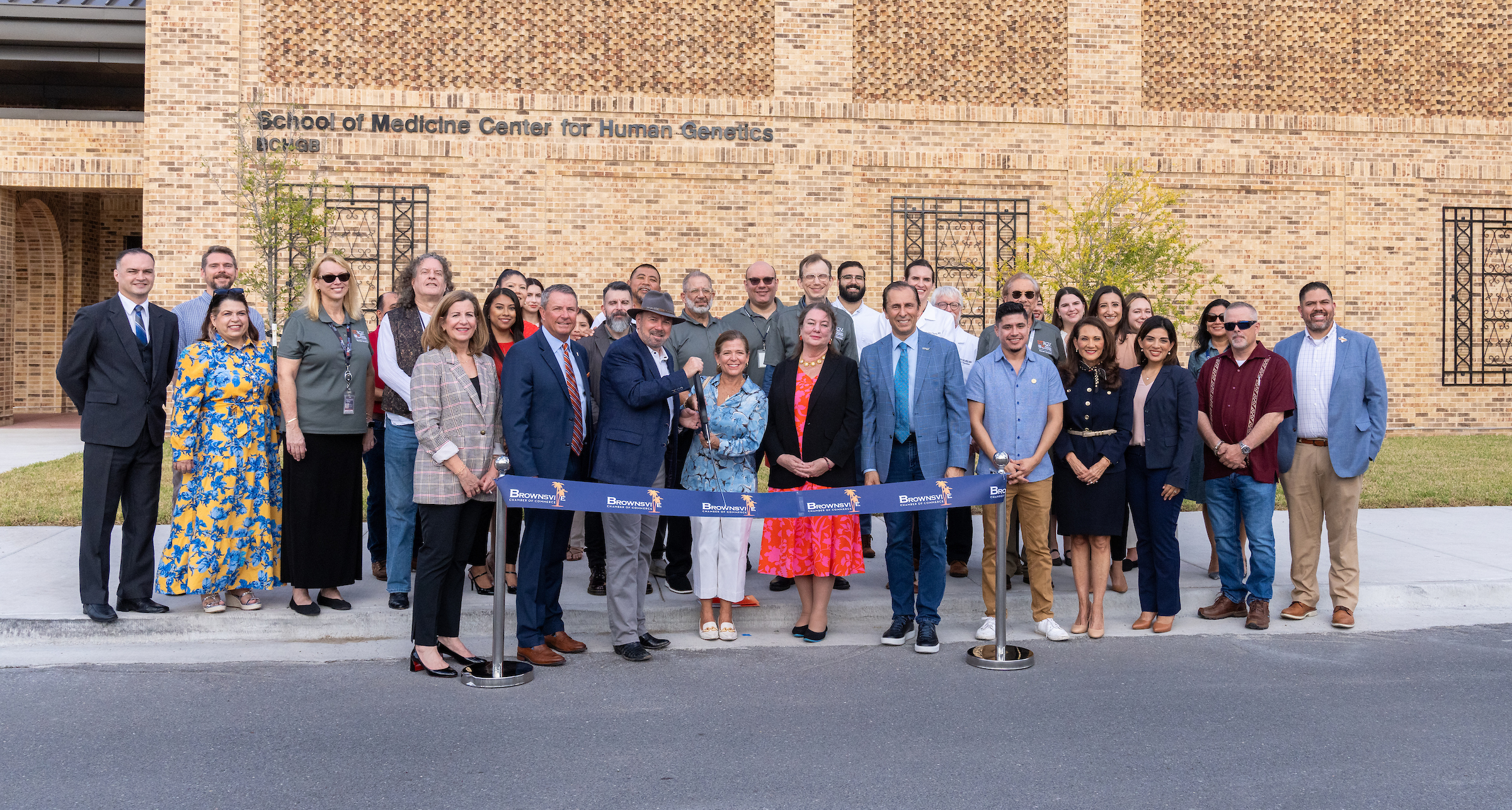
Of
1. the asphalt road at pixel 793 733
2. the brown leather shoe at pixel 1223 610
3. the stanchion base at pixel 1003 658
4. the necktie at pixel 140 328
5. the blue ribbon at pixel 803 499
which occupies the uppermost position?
the necktie at pixel 140 328

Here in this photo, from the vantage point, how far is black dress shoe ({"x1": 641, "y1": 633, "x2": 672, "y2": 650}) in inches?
251

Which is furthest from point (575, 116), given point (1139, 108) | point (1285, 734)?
point (1285, 734)

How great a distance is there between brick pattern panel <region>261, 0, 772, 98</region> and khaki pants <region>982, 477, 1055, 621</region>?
11556 millimetres

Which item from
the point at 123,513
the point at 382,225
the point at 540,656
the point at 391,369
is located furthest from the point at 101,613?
the point at 382,225

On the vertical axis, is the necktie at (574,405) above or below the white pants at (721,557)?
above

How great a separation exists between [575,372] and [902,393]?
6.59 feet

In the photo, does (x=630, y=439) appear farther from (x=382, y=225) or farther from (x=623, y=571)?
(x=382, y=225)

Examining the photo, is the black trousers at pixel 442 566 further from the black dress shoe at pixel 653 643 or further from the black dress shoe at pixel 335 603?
the black dress shoe at pixel 335 603

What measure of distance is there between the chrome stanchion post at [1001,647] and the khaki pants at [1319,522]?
7.33 ft

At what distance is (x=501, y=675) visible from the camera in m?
5.68

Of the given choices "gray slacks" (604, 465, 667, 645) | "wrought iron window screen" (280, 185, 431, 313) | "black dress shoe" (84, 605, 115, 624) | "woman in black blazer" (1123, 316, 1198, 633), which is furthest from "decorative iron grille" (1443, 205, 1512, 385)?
"black dress shoe" (84, 605, 115, 624)

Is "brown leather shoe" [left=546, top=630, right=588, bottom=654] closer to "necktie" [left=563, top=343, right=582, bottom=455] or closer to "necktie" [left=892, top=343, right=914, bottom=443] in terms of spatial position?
"necktie" [left=563, top=343, right=582, bottom=455]

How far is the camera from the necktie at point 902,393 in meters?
6.67

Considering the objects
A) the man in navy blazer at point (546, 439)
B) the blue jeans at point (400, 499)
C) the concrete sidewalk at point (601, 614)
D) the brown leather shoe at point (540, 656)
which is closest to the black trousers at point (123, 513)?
the concrete sidewalk at point (601, 614)
